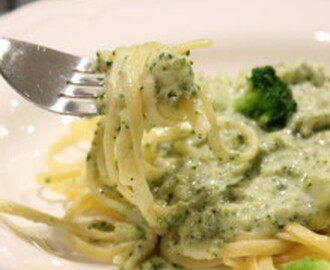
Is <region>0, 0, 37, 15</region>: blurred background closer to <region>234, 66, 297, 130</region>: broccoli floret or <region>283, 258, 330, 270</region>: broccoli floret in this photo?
<region>234, 66, 297, 130</region>: broccoli floret

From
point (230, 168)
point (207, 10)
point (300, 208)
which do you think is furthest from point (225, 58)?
point (300, 208)

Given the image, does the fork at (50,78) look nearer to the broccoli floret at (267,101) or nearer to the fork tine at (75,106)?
the fork tine at (75,106)

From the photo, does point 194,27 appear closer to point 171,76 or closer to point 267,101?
point 267,101

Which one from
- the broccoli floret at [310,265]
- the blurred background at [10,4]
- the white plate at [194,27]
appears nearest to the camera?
the broccoli floret at [310,265]

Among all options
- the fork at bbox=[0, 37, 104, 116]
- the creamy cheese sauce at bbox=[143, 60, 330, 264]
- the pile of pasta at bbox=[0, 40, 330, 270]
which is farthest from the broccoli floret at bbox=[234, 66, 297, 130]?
the fork at bbox=[0, 37, 104, 116]

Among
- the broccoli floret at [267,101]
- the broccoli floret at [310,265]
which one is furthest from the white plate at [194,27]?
the broccoli floret at [310,265]

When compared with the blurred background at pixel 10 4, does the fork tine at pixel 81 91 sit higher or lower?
higher

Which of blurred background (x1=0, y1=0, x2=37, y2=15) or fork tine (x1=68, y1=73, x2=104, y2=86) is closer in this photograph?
fork tine (x1=68, y1=73, x2=104, y2=86)
